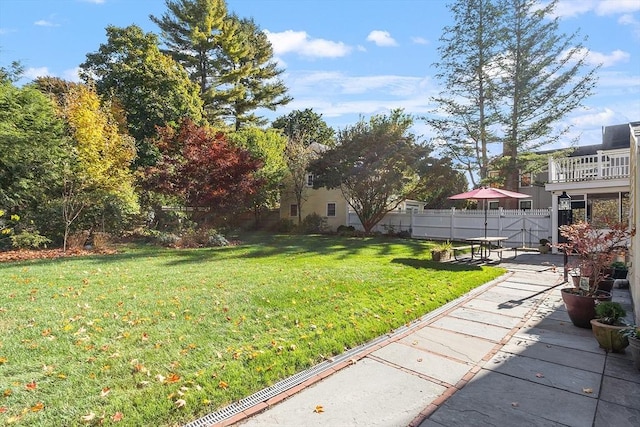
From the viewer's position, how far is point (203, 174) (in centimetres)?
1409

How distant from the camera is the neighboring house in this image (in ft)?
39.7

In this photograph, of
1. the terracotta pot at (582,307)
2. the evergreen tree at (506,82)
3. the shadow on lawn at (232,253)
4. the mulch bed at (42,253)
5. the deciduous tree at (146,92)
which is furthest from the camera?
Answer: the evergreen tree at (506,82)

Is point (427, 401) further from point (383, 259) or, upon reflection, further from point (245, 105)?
point (245, 105)

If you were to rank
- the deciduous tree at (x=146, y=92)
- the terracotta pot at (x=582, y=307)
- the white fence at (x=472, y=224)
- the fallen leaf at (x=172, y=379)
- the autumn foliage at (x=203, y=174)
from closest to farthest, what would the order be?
1. the fallen leaf at (x=172, y=379)
2. the terracotta pot at (x=582, y=307)
3. the autumn foliage at (x=203, y=174)
4. the white fence at (x=472, y=224)
5. the deciduous tree at (x=146, y=92)

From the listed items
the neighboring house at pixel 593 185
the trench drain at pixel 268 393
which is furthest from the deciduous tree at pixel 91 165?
the neighboring house at pixel 593 185

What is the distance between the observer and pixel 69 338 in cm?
386

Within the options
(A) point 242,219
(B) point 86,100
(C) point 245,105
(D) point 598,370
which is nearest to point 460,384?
(D) point 598,370

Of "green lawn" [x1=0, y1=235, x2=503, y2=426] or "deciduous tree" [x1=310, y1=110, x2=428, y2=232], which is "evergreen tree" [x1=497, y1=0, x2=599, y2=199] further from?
"green lawn" [x1=0, y1=235, x2=503, y2=426]

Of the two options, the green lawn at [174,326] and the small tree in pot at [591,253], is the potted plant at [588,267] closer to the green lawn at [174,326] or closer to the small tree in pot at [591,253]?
the small tree in pot at [591,253]

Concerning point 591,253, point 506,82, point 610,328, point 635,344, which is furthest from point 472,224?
point 635,344

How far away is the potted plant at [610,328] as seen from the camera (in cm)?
400

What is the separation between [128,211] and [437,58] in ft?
62.7

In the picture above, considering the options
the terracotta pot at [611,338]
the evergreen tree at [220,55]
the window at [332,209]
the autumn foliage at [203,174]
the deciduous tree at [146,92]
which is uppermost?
the evergreen tree at [220,55]

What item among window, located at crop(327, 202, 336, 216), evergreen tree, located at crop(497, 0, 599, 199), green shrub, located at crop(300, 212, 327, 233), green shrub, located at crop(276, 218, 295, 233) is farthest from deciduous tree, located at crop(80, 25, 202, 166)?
evergreen tree, located at crop(497, 0, 599, 199)
